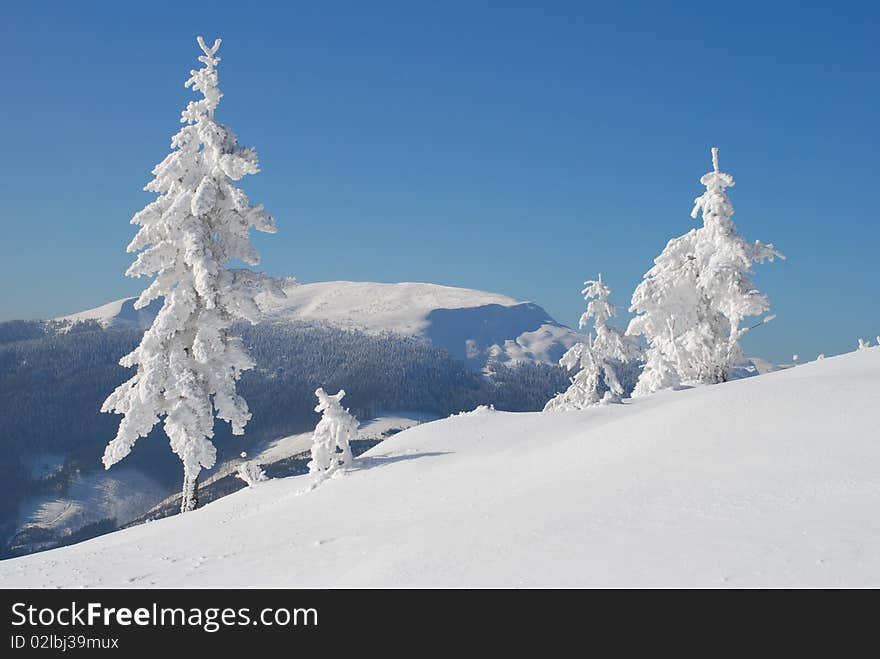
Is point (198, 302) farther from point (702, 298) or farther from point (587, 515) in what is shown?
point (702, 298)

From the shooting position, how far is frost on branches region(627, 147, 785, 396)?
28641 millimetres

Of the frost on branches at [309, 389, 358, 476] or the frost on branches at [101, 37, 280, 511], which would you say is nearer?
the frost on branches at [309, 389, 358, 476]

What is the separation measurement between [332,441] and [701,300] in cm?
2045

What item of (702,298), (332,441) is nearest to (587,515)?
(332,441)

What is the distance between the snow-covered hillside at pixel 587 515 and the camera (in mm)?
6973

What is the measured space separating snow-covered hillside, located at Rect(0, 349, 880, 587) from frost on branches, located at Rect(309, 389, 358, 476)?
0.85 metres

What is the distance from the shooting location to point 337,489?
53.2 ft

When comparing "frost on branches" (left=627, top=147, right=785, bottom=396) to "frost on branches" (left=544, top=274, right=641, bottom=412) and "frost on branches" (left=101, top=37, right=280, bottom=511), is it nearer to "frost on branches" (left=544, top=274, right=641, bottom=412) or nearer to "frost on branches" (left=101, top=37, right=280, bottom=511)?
"frost on branches" (left=544, top=274, right=641, bottom=412)

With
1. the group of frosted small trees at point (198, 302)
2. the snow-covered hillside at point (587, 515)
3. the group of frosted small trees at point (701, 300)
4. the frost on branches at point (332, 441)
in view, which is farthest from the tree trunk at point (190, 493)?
the group of frosted small trees at point (701, 300)

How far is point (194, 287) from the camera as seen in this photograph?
69.6ft

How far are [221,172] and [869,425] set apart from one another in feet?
63.1

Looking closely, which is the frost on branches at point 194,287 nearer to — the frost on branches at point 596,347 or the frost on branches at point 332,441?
the frost on branches at point 332,441

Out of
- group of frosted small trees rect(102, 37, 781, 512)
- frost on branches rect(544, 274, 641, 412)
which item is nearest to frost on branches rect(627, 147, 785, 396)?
frost on branches rect(544, 274, 641, 412)
